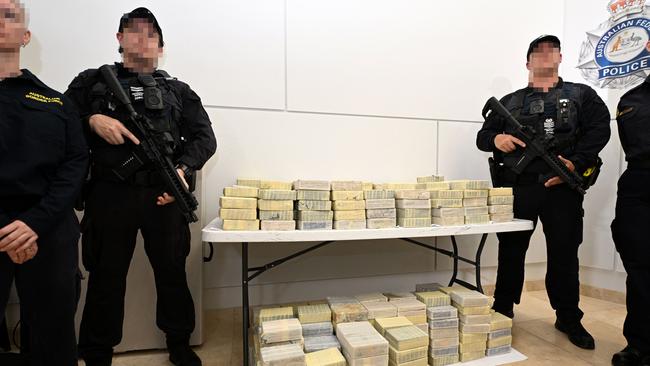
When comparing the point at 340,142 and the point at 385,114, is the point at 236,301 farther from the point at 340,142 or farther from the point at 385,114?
the point at 385,114

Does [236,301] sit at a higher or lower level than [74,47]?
lower

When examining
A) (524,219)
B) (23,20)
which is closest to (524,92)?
(524,219)

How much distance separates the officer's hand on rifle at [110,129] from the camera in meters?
1.43

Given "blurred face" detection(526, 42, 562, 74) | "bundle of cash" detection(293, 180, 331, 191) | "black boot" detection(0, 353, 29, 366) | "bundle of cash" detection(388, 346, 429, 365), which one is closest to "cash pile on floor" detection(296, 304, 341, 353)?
"bundle of cash" detection(388, 346, 429, 365)

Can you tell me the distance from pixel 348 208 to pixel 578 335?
5.27 feet

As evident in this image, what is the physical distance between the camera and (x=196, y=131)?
1.68m

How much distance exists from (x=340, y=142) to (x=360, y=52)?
2.32 feet

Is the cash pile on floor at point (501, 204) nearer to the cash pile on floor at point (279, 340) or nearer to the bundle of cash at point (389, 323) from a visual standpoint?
the bundle of cash at point (389, 323)

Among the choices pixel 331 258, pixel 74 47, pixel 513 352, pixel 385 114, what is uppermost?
pixel 74 47

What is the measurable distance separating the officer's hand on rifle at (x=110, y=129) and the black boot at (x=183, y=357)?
3.50 ft

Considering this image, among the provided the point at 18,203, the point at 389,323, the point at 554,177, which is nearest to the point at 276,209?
the point at 389,323

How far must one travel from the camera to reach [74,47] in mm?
2010

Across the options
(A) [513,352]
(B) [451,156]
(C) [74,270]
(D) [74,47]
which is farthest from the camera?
(B) [451,156]

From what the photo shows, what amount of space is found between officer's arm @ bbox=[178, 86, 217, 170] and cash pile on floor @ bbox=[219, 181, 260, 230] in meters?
0.27
